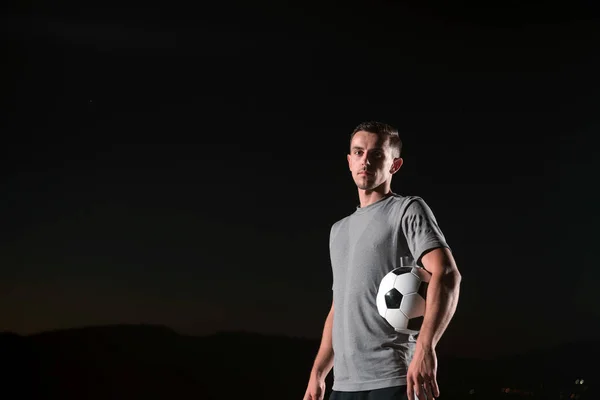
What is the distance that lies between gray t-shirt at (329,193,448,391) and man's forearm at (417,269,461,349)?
0.33 feet

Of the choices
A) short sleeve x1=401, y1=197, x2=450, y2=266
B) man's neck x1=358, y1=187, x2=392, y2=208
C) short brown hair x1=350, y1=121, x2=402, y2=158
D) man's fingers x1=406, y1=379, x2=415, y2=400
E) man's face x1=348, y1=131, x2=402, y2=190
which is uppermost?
short brown hair x1=350, y1=121, x2=402, y2=158

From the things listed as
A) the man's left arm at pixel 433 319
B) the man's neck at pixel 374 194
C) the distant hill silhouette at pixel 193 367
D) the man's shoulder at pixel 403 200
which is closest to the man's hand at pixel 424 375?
the man's left arm at pixel 433 319

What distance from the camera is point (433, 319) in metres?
2.06

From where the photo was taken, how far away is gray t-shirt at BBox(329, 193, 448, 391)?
2174 mm

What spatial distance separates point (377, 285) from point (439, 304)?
26cm

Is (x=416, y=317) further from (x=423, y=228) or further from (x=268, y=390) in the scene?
(x=268, y=390)

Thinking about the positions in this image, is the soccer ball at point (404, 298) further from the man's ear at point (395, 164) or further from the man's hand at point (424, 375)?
the man's ear at point (395, 164)

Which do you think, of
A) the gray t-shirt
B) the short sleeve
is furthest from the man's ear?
the short sleeve

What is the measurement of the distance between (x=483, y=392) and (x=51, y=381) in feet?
15.1

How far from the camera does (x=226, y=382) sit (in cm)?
780

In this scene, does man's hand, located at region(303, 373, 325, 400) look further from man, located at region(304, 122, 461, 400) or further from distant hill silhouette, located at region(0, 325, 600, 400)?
distant hill silhouette, located at region(0, 325, 600, 400)

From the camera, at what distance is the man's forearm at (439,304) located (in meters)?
2.05

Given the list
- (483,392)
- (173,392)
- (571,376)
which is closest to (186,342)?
(173,392)

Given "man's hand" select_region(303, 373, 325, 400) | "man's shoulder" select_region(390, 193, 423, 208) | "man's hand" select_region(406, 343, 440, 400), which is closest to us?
"man's hand" select_region(406, 343, 440, 400)
